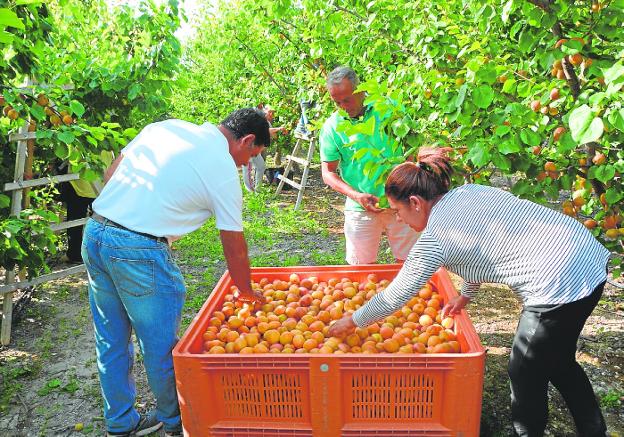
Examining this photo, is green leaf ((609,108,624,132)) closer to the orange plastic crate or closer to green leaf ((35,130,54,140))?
the orange plastic crate

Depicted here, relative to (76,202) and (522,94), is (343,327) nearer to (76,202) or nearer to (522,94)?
(522,94)

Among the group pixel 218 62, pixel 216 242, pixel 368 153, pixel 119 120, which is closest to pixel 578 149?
pixel 368 153

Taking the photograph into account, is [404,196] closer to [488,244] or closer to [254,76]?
[488,244]

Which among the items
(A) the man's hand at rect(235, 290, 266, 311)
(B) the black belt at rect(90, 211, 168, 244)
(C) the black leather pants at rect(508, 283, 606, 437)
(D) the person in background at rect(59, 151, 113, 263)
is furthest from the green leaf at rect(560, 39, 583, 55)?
(D) the person in background at rect(59, 151, 113, 263)

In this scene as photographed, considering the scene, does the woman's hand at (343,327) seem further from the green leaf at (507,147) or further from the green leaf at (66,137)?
the green leaf at (66,137)

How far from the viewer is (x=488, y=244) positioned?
2.07 meters

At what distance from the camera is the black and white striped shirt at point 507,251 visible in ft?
6.66

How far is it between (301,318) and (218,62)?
387 inches

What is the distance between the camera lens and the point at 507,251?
2.06m

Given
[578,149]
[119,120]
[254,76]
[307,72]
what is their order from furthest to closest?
[254,76]
[307,72]
[119,120]
[578,149]

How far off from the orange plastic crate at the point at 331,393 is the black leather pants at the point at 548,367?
0.80 ft

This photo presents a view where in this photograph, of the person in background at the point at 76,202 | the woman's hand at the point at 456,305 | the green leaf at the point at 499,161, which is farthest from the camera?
the person in background at the point at 76,202

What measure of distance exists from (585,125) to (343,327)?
1.28m

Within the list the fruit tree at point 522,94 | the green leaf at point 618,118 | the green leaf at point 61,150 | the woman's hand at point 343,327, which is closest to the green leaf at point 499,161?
the fruit tree at point 522,94
